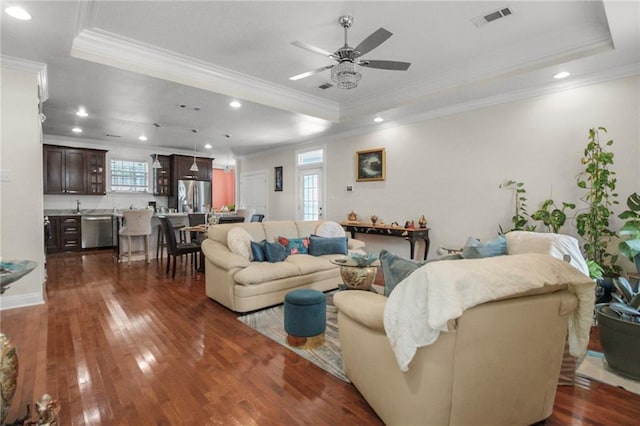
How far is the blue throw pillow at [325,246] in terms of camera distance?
4.61 meters

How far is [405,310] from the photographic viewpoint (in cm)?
147

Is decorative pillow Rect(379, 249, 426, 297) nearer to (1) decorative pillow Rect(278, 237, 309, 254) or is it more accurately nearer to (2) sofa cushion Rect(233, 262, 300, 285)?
(2) sofa cushion Rect(233, 262, 300, 285)

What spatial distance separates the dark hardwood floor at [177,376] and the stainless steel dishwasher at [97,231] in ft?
15.5

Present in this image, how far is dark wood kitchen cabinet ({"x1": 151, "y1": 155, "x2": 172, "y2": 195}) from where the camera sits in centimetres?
916

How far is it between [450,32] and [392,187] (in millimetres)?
3105

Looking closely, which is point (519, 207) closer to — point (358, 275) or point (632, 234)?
point (632, 234)

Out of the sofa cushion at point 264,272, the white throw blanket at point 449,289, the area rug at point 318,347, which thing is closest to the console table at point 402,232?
the area rug at point 318,347

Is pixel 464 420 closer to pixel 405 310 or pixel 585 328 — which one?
pixel 405 310

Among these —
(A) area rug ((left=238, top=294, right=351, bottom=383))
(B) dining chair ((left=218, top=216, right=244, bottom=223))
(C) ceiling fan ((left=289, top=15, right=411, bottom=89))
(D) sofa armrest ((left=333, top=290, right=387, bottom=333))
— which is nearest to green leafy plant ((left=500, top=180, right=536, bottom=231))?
(C) ceiling fan ((left=289, top=15, right=411, bottom=89))

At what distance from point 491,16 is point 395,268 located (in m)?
2.75

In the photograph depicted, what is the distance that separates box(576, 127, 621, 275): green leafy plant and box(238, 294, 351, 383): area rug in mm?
3049

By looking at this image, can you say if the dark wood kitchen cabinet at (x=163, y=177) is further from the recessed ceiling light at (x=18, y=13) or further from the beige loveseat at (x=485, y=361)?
the beige loveseat at (x=485, y=361)

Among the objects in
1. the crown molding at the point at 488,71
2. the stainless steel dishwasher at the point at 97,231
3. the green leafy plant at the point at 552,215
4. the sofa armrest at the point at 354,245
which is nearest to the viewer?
the crown molding at the point at 488,71

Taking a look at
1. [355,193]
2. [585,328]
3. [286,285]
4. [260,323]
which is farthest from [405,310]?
[355,193]
